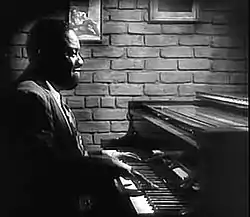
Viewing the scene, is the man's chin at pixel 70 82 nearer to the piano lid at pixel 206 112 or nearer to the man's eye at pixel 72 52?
the man's eye at pixel 72 52

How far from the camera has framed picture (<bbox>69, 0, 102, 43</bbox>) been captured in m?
1.24

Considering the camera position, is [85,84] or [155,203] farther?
[85,84]

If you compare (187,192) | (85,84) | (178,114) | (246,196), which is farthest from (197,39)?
(246,196)

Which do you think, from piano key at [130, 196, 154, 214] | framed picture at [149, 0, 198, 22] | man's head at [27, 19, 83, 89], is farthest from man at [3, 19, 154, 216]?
framed picture at [149, 0, 198, 22]

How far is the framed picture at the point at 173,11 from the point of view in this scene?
4.02 ft

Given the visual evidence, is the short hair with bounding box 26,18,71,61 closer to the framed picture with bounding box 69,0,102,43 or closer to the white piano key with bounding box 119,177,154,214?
the framed picture with bounding box 69,0,102,43

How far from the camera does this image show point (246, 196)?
0.79m

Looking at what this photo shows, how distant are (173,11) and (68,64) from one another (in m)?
0.30

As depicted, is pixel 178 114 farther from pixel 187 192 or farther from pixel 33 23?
pixel 33 23

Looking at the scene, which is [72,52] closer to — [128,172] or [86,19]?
[86,19]

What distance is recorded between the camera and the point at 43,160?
48.1 inches

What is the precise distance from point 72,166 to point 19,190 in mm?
155

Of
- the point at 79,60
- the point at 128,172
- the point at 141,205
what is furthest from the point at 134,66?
the point at 141,205

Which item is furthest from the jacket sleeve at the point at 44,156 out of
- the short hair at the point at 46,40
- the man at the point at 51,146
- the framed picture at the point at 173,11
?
the framed picture at the point at 173,11
